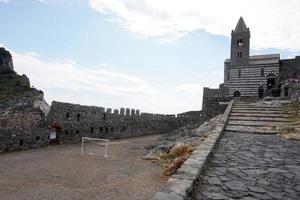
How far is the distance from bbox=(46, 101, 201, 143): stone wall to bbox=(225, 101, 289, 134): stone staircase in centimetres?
766

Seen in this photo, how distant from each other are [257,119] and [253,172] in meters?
7.18

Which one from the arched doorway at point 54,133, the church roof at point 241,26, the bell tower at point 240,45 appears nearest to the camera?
the arched doorway at point 54,133

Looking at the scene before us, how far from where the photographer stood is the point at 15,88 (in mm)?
32125

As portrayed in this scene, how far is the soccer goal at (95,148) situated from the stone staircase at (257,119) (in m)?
5.40

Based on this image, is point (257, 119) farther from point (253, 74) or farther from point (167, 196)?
point (253, 74)

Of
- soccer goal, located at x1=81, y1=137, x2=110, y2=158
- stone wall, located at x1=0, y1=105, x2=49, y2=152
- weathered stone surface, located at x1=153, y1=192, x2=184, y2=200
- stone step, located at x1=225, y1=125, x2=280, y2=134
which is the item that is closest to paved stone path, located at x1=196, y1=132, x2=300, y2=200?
weathered stone surface, located at x1=153, y1=192, x2=184, y2=200

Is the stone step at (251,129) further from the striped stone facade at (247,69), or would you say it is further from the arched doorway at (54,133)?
the striped stone facade at (247,69)

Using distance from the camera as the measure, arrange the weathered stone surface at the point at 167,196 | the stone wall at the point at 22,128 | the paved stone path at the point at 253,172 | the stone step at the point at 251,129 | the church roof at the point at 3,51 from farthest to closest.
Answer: the church roof at the point at 3,51
the stone wall at the point at 22,128
the stone step at the point at 251,129
the paved stone path at the point at 253,172
the weathered stone surface at the point at 167,196

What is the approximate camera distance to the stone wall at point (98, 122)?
15375mm

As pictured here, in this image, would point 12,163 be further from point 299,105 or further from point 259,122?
point 299,105

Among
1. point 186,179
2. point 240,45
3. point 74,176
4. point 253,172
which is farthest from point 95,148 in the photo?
point 240,45

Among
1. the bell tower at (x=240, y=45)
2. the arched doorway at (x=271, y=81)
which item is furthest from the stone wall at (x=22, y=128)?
the bell tower at (x=240, y=45)

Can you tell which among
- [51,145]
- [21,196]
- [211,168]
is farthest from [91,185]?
[51,145]

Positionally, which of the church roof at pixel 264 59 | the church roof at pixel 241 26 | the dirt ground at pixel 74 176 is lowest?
the dirt ground at pixel 74 176
